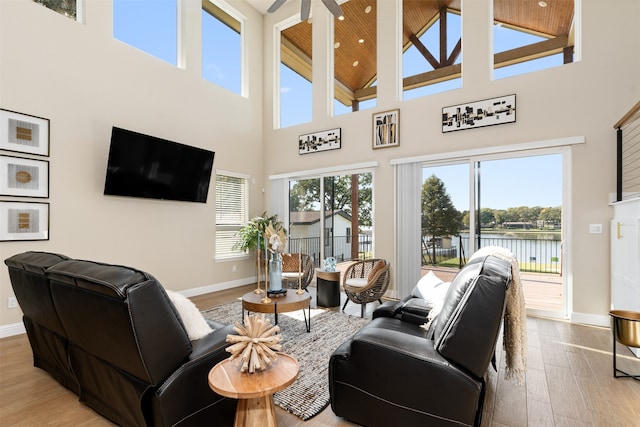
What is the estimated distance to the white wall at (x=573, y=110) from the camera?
3.81 meters

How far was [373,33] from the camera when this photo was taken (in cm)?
570

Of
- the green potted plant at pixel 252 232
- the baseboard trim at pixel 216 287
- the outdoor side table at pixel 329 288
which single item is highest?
the green potted plant at pixel 252 232

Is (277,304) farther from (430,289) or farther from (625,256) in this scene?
(625,256)

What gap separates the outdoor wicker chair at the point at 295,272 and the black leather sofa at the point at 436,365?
2.81 m

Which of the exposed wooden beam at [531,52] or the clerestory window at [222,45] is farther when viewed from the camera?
the clerestory window at [222,45]

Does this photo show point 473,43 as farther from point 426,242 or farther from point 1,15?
point 1,15

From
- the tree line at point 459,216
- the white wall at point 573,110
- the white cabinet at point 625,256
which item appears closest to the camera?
the white cabinet at point 625,256

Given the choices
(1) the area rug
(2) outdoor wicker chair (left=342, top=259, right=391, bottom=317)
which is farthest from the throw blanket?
(2) outdoor wicker chair (left=342, top=259, right=391, bottom=317)

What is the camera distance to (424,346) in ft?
5.86

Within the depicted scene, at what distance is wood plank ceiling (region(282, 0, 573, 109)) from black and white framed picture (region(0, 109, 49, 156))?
4461 mm

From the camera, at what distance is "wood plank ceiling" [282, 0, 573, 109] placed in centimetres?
434

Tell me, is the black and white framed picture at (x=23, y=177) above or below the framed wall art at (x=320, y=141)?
below

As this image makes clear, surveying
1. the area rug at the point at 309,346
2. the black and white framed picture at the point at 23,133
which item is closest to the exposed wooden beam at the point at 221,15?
the black and white framed picture at the point at 23,133

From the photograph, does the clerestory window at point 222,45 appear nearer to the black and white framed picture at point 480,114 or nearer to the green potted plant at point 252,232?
the green potted plant at point 252,232
